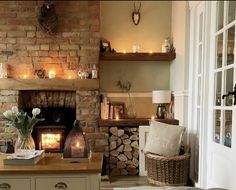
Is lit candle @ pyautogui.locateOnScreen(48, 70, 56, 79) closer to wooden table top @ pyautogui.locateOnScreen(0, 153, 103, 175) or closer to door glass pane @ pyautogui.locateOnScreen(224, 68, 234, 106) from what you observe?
wooden table top @ pyautogui.locateOnScreen(0, 153, 103, 175)

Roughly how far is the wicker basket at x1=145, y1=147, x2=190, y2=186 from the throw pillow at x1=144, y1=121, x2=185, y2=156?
0.09 m

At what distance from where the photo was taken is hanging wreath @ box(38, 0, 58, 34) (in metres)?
4.54

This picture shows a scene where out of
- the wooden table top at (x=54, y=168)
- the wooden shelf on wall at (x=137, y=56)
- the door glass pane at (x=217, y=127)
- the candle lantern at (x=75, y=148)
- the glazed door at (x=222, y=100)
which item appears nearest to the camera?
the wooden table top at (x=54, y=168)

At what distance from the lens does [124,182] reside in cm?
423

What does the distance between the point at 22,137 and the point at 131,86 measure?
3039mm

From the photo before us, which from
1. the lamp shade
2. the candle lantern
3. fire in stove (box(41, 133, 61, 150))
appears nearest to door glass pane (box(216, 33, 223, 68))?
the lamp shade

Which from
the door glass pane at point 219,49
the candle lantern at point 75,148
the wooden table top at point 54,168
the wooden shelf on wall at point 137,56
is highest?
the wooden shelf on wall at point 137,56

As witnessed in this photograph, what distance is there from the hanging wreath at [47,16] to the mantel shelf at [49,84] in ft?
2.76

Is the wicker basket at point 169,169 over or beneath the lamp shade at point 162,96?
beneath

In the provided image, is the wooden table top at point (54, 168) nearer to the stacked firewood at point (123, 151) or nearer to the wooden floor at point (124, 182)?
the wooden floor at point (124, 182)

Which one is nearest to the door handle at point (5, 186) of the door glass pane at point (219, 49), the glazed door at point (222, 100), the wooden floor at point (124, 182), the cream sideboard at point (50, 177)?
the cream sideboard at point (50, 177)

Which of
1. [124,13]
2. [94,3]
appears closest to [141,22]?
[124,13]

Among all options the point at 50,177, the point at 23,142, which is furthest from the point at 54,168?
the point at 23,142

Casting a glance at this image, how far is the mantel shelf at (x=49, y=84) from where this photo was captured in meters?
4.55
